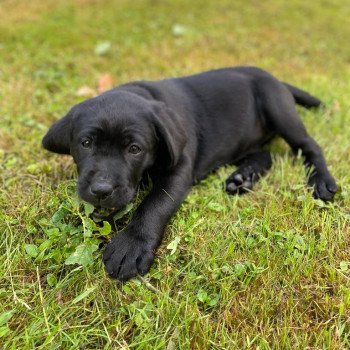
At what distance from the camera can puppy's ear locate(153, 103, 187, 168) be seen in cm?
333

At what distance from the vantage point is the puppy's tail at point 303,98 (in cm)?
515

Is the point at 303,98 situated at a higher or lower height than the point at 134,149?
lower

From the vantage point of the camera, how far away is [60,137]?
343cm

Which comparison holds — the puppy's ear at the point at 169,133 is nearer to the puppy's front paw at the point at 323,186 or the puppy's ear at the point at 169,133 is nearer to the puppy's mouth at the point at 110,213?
the puppy's mouth at the point at 110,213

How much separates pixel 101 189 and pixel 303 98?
3.19 metres

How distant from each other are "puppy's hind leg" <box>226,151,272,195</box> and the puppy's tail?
3.25 ft

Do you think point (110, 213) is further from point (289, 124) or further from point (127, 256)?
point (289, 124)

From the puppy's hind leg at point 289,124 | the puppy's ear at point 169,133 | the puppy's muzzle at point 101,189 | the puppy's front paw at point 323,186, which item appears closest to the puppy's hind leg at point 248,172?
the puppy's hind leg at point 289,124

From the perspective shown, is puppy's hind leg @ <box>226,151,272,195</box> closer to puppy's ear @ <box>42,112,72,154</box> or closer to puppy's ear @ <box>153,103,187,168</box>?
puppy's ear @ <box>153,103,187,168</box>

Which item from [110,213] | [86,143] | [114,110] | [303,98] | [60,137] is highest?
[114,110]

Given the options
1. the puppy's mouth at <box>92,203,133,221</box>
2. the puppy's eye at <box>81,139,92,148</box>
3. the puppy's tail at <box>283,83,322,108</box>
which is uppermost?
the puppy's eye at <box>81,139,92,148</box>

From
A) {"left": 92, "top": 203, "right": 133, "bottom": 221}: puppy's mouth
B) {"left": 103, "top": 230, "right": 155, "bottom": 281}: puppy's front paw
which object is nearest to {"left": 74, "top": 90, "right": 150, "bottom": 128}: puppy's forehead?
{"left": 92, "top": 203, "right": 133, "bottom": 221}: puppy's mouth

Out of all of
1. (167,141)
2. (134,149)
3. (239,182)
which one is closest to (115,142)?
(134,149)

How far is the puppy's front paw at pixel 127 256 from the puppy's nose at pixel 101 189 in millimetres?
284
